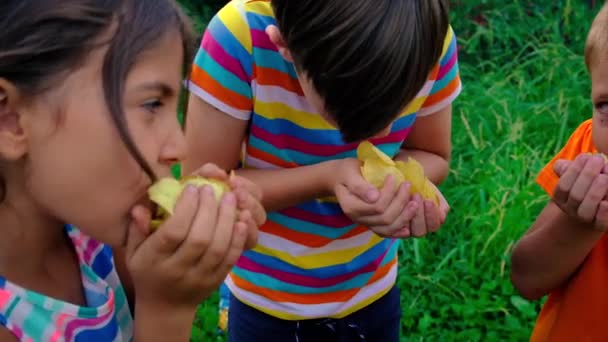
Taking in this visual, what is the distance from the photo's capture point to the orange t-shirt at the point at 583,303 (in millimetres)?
1605

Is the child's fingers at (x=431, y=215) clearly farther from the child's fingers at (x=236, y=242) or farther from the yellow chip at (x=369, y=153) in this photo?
the child's fingers at (x=236, y=242)

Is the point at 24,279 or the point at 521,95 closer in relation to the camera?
the point at 24,279

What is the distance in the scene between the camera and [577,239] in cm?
159

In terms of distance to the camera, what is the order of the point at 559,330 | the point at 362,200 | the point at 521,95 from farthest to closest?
the point at 521,95, the point at 559,330, the point at 362,200

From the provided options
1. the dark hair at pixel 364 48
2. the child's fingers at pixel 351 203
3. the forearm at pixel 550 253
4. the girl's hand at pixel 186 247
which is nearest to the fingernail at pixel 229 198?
the girl's hand at pixel 186 247

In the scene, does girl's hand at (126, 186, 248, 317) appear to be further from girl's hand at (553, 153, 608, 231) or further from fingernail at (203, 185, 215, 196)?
girl's hand at (553, 153, 608, 231)

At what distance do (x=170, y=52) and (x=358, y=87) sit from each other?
13.9 inches

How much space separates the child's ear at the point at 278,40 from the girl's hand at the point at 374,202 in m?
0.27

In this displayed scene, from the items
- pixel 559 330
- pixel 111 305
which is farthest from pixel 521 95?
pixel 111 305

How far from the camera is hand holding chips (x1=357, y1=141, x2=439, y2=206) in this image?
5.03ft

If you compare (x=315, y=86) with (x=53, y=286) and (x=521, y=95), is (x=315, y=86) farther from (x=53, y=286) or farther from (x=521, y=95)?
(x=521, y=95)

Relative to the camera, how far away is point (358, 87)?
4.33 ft

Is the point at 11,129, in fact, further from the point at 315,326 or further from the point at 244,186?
the point at 315,326

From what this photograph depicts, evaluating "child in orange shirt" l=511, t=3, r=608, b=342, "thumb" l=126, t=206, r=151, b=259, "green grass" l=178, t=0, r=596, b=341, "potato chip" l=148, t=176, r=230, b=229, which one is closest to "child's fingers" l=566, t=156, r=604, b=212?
"child in orange shirt" l=511, t=3, r=608, b=342
